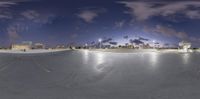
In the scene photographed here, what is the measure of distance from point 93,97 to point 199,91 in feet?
42.5

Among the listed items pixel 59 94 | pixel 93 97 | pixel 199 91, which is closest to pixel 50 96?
pixel 59 94

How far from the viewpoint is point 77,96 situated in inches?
1483

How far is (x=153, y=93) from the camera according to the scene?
4109 centimetres

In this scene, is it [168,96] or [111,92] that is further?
[111,92]

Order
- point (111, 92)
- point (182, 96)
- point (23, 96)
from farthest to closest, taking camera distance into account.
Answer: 1. point (111, 92)
2. point (182, 96)
3. point (23, 96)

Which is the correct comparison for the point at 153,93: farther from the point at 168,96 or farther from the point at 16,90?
the point at 16,90

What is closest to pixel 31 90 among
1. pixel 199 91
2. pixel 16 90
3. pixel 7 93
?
pixel 16 90

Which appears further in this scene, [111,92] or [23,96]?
[111,92]

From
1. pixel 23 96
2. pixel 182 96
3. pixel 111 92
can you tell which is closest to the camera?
pixel 23 96

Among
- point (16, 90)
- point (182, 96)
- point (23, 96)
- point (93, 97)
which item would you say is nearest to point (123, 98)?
point (93, 97)

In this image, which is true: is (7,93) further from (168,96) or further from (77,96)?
(168,96)

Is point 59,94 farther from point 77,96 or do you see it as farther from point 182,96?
point 182,96

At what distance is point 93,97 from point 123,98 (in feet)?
9.20

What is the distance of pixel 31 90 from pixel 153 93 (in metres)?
12.8
